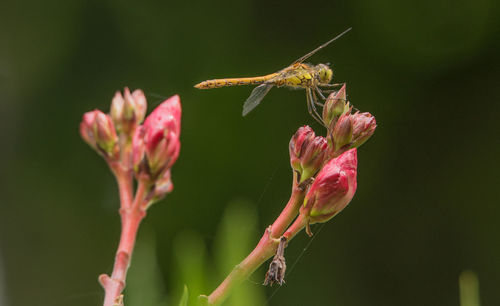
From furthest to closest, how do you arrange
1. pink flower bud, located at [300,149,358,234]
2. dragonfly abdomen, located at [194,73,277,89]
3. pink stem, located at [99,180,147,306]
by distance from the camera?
dragonfly abdomen, located at [194,73,277,89], pink flower bud, located at [300,149,358,234], pink stem, located at [99,180,147,306]

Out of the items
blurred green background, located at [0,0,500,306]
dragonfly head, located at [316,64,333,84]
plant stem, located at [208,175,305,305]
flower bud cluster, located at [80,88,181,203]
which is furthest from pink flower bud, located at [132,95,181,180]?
blurred green background, located at [0,0,500,306]

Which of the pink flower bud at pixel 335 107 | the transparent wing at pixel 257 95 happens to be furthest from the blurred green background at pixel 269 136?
the pink flower bud at pixel 335 107

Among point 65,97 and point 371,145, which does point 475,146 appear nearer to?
point 371,145

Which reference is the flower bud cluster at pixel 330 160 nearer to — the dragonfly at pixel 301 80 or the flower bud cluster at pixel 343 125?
the flower bud cluster at pixel 343 125

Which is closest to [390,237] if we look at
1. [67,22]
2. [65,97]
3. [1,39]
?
[65,97]

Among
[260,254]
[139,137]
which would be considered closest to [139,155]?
[139,137]

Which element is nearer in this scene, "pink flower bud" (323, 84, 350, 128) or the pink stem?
the pink stem

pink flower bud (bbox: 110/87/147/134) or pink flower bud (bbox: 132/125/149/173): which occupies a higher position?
pink flower bud (bbox: 110/87/147/134)

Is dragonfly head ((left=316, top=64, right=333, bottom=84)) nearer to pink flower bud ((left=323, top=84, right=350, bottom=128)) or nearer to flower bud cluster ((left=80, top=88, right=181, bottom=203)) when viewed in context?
pink flower bud ((left=323, top=84, right=350, bottom=128))
